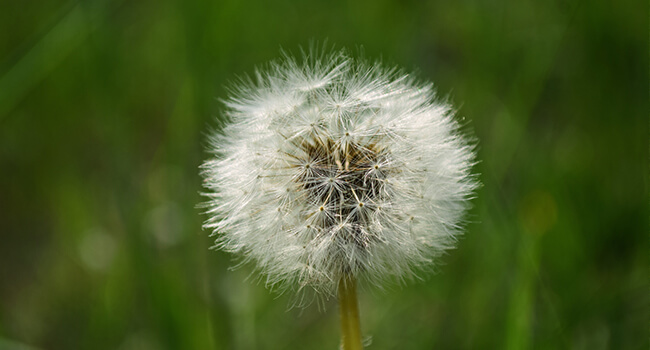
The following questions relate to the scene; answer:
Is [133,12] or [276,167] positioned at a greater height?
[133,12]

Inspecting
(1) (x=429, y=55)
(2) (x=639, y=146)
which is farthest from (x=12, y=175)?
(2) (x=639, y=146)

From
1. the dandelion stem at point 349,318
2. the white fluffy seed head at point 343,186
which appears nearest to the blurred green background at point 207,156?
the white fluffy seed head at point 343,186

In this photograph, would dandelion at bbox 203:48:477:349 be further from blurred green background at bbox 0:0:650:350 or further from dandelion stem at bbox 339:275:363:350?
blurred green background at bbox 0:0:650:350

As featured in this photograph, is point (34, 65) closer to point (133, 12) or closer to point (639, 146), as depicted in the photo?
point (133, 12)

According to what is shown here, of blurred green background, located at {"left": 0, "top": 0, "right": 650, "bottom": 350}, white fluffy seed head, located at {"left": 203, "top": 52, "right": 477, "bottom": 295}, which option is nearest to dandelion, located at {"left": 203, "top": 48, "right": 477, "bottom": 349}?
white fluffy seed head, located at {"left": 203, "top": 52, "right": 477, "bottom": 295}

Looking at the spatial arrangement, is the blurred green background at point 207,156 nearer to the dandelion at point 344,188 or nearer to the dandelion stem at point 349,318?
the dandelion at point 344,188

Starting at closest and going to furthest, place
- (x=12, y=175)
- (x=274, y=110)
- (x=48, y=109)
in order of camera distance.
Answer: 1. (x=274, y=110)
2. (x=12, y=175)
3. (x=48, y=109)

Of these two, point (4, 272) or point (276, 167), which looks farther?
point (4, 272)

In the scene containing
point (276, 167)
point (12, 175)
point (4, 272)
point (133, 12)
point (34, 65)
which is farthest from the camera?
point (133, 12)
